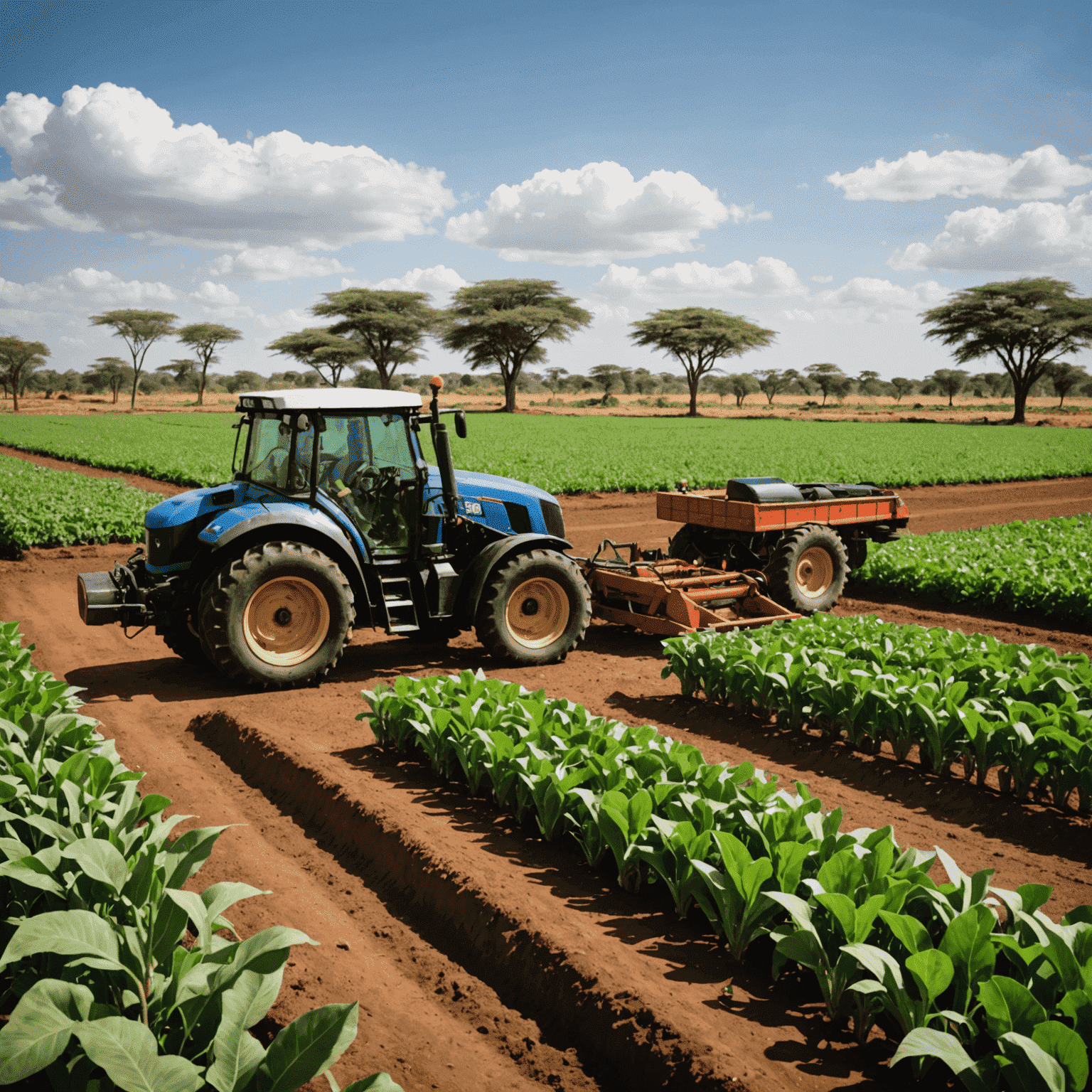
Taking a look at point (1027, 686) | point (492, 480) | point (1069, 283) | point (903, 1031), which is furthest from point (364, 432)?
point (1069, 283)

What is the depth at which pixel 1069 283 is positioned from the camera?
2173 inches

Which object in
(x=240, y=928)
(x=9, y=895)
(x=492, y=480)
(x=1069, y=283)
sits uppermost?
(x=1069, y=283)

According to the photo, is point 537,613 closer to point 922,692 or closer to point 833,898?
point 922,692

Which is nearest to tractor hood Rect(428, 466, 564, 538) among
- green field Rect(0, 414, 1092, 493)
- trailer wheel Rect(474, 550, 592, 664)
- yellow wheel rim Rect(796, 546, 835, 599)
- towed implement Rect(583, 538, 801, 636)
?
trailer wheel Rect(474, 550, 592, 664)

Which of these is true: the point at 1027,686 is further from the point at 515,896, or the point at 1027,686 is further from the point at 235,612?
the point at 235,612

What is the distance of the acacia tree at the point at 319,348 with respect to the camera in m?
60.7

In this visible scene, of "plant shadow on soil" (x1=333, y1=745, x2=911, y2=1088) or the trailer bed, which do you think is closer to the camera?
"plant shadow on soil" (x1=333, y1=745, x2=911, y2=1088)

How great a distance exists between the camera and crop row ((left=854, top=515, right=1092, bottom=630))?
10.1m

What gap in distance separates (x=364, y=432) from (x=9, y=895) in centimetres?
471

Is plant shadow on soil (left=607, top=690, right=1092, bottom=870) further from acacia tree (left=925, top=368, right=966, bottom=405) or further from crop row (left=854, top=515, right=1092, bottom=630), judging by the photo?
acacia tree (left=925, top=368, right=966, bottom=405)

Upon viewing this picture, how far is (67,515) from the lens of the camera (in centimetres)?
1422

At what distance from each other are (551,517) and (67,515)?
9.61m

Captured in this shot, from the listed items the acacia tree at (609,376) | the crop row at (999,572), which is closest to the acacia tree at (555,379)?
the acacia tree at (609,376)

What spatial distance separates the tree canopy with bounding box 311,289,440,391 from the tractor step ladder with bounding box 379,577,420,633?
2182 inches
